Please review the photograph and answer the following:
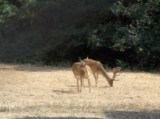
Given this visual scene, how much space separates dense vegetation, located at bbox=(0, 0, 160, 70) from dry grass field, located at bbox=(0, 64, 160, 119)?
104 inches

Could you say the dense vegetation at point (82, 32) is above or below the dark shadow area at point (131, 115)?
above

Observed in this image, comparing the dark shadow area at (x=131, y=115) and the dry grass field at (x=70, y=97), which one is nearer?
the dark shadow area at (x=131, y=115)

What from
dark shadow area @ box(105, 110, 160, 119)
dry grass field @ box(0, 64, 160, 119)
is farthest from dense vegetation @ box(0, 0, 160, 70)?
dark shadow area @ box(105, 110, 160, 119)

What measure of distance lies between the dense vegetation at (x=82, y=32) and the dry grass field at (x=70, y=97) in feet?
8.64

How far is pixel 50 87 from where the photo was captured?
16.6 meters

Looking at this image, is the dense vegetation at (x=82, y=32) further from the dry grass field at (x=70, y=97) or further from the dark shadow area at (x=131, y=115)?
the dark shadow area at (x=131, y=115)

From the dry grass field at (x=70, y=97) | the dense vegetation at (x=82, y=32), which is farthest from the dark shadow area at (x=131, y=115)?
the dense vegetation at (x=82, y=32)

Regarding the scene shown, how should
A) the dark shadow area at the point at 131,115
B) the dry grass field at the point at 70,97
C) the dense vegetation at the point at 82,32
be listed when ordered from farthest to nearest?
the dense vegetation at the point at 82,32 < the dry grass field at the point at 70,97 < the dark shadow area at the point at 131,115

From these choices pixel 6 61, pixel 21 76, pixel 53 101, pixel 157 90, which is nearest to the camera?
pixel 53 101

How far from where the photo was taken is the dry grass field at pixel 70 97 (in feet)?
39.4

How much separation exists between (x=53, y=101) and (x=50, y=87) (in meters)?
2.88

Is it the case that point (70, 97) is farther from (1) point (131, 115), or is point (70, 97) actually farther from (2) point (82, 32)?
(2) point (82, 32)

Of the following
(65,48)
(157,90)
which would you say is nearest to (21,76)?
(157,90)

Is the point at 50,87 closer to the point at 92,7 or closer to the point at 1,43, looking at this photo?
the point at 92,7
